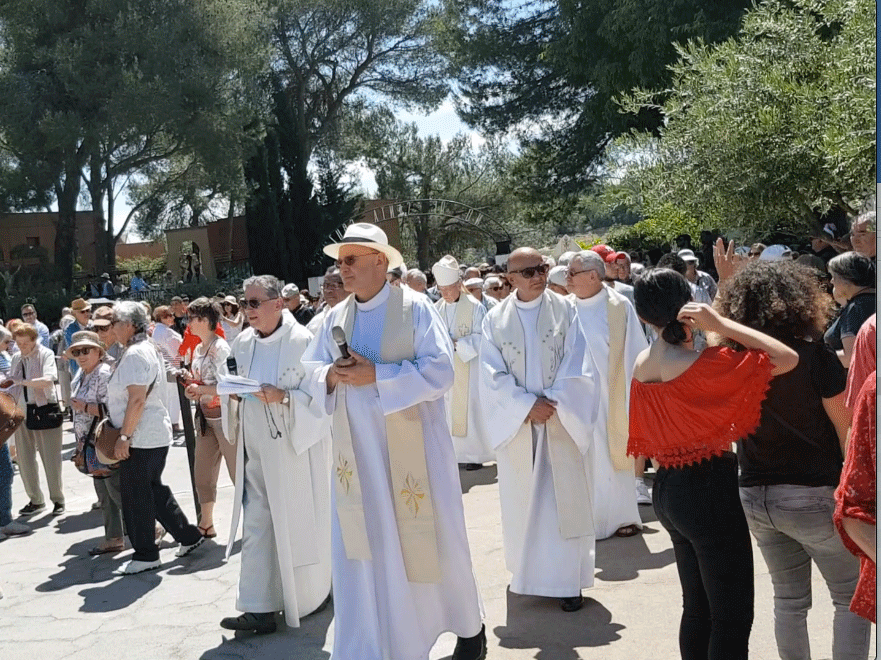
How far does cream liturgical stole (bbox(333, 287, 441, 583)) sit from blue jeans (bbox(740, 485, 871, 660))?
1.61 m

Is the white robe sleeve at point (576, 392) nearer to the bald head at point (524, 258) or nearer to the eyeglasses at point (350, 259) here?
the bald head at point (524, 258)

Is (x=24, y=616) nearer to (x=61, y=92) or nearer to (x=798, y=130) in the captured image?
(x=798, y=130)

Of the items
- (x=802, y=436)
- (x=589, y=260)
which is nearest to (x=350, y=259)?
(x=589, y=260)

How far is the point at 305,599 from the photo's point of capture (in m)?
5.68

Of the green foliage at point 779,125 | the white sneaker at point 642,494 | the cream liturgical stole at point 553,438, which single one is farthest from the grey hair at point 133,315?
the green foliage at point 779,125

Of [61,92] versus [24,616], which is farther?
[61,92]

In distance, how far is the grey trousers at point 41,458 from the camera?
927 cm

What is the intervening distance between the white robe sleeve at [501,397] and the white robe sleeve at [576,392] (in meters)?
0.17

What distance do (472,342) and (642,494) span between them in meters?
2.99

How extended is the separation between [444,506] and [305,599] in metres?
1.37

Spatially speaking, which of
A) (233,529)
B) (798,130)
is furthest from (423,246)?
(233,529)

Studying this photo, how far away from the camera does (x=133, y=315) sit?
7070mm

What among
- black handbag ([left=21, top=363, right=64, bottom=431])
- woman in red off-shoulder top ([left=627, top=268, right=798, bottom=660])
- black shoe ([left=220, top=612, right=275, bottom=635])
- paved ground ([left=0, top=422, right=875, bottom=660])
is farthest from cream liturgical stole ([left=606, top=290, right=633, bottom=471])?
black handbag ([left=21, top=363, right=64, bottom=431])

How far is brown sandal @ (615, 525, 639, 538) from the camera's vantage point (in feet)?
22.3
